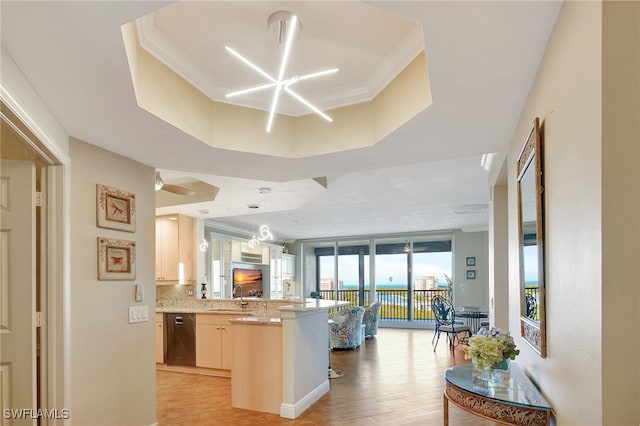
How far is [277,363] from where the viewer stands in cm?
393

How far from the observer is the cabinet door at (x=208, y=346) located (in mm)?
5484

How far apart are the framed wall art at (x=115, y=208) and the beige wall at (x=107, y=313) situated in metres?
0.04

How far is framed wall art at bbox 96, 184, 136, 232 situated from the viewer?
2.89 metres

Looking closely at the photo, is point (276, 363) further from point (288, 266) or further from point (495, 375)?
point (288, 266)

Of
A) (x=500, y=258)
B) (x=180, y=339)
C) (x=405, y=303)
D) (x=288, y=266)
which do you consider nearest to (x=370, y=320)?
(x=405, y=303)

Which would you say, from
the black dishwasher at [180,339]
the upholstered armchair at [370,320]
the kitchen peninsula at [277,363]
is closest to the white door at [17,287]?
the kitchen peninsula at [277,363]

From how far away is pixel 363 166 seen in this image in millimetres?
3492

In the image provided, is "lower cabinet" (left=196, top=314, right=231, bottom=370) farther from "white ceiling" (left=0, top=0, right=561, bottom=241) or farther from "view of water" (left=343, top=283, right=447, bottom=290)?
"view of water" (left=343, top=283, right=447, bottom=290)

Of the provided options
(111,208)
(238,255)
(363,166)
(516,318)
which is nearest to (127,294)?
(111,208)

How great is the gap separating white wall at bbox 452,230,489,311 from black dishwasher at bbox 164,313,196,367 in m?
7.10

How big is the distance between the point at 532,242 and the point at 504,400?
0.75 meters

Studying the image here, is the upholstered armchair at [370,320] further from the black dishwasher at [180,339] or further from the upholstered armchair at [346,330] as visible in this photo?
the black dishwasher at [180,339]

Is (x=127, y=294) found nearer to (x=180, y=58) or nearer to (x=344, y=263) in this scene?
(x=180, y=58)
